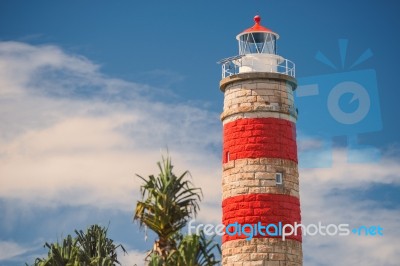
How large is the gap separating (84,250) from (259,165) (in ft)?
35.5

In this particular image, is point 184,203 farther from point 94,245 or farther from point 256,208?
point 256,208

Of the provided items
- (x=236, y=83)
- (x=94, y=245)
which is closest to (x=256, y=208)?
(x=236, y=83)

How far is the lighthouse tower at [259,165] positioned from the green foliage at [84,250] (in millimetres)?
8811

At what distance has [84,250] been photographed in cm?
3531

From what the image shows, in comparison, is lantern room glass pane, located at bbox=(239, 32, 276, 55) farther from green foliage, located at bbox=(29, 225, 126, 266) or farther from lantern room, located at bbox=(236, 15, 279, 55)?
green foliage, located at bbox=(29, 225, 126, 266)

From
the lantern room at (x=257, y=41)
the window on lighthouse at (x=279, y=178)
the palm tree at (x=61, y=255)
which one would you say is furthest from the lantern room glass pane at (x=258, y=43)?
the palm tree at (x=61, y=255)

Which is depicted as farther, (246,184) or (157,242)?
(246,184)

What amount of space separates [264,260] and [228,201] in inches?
137

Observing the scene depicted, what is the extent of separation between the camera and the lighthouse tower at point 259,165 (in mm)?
41750

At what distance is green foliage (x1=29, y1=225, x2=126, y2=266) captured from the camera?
1341 inches

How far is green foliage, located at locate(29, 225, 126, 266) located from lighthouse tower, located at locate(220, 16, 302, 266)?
28.9 ft

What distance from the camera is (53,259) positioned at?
34.1 metres

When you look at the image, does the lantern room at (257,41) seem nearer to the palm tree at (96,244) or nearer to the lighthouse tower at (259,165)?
the lighthouse tower at (259,165)

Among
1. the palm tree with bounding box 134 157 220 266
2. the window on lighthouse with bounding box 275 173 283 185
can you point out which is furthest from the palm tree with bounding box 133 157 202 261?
the window on lighthouse with bounding box 275 173 283 185
